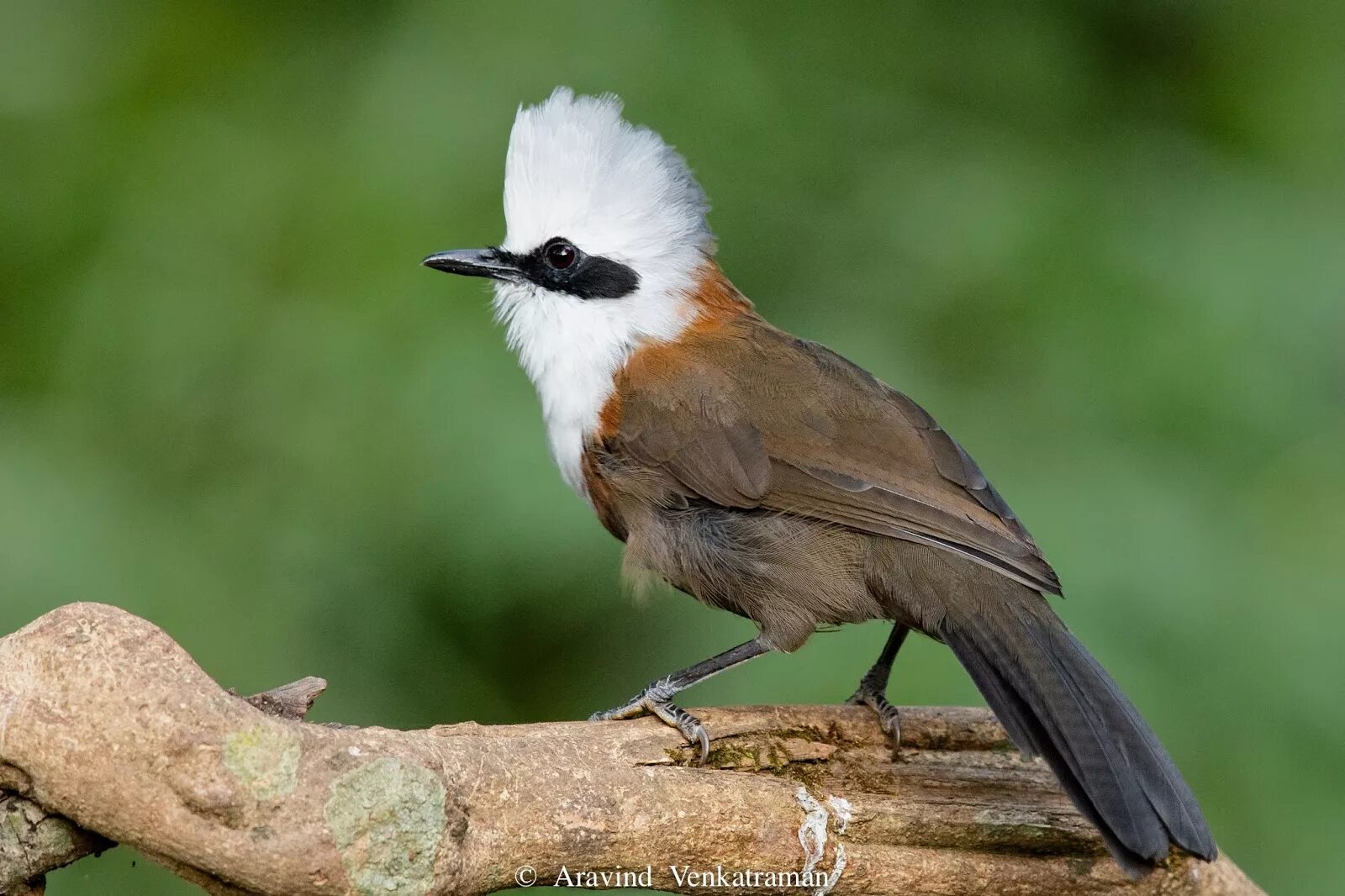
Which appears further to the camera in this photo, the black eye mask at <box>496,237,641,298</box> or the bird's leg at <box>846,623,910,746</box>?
the black eye mask at <box>496,237,641,298</box>

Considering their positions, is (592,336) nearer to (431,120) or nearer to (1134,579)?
(431,120)

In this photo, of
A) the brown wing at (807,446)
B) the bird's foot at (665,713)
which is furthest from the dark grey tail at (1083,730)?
the bird's foot at (665,713)

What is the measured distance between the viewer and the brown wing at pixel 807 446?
3781mm

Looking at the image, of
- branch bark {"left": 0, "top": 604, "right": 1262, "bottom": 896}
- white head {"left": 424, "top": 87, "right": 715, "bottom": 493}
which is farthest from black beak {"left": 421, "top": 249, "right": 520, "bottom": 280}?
branch bark {"left": 0, "top": 604, "right": 1262, "bottom": 896}

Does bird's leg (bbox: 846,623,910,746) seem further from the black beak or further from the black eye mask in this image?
the black beak

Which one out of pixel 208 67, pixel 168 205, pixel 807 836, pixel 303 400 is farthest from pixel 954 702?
pixel 208 67

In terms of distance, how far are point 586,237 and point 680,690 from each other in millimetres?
1402

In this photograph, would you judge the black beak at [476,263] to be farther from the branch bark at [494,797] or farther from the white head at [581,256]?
the branch bark at [494,797]

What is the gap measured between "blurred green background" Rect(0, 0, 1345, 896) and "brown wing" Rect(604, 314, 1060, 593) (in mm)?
499

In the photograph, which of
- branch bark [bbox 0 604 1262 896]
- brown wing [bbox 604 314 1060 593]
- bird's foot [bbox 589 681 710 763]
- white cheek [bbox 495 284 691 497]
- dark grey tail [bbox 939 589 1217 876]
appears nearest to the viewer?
branch bark [bbox 0 604 1262 896]

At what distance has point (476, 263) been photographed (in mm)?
4270

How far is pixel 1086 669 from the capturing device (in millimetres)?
3447

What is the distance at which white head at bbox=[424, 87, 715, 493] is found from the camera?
13.8 feet

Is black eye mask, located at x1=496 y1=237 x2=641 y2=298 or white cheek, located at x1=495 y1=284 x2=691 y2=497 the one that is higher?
black eye mask, located at x1=496 y1=237 x2=641 y2=298
